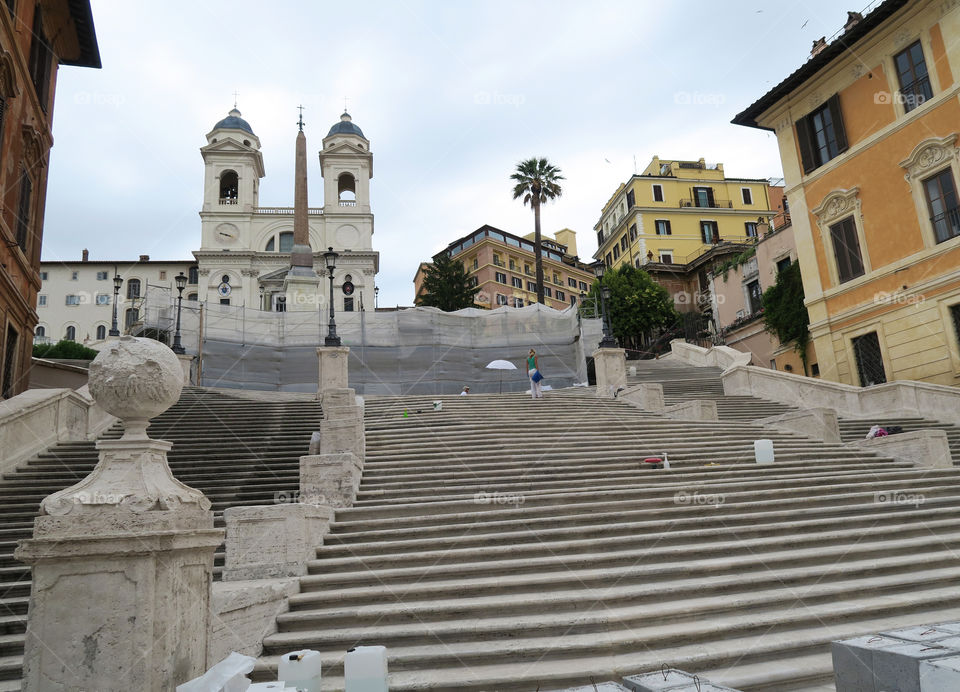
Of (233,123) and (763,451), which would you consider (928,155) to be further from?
(233,123)

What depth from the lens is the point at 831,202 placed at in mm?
22078

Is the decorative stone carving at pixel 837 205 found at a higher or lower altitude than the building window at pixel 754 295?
lower

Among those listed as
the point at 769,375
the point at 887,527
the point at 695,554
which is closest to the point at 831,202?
the point at 769,375

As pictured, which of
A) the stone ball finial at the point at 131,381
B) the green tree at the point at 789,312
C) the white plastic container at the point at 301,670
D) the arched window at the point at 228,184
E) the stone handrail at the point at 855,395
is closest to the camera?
the stone ball finial at the point at 131,381

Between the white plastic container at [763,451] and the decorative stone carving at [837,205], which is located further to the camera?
the decorative stone carving at [837,205]

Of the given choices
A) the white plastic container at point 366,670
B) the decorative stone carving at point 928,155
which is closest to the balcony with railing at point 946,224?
the decorative stone carving at point 928,155

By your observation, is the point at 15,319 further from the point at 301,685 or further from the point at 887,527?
the point at 887,527

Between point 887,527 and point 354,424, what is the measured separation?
814cm
